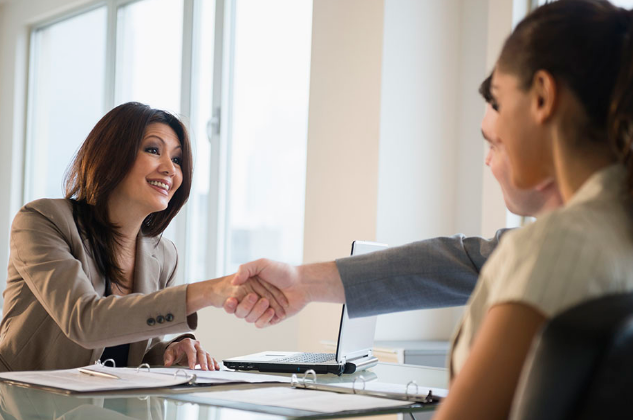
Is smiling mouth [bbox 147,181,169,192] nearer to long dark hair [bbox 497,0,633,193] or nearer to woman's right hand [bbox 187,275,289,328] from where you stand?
woman's right hand [bbox 187,275,289,328]

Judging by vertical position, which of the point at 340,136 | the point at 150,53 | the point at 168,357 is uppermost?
the point at 150,53

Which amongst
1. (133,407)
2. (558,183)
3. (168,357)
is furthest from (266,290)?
(558,183)

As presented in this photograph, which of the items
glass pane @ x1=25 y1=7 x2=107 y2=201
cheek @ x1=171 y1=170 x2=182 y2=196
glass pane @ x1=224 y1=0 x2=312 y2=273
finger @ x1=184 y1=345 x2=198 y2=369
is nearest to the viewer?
finger @ x1=184 y1=345 x2=198 y2=369

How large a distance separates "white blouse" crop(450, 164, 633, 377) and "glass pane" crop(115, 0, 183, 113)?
4199 mm

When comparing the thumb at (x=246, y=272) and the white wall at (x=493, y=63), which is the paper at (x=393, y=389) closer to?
the thumb at (x=246, y=272)

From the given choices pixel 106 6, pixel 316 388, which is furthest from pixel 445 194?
pixel 106 6

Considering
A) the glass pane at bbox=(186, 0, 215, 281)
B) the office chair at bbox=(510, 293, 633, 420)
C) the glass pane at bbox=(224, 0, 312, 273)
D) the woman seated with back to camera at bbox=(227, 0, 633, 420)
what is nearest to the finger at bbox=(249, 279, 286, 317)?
the woman seated with back to camera at bbox=(227, 0, 633, 420)

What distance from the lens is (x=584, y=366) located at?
18.8 inches

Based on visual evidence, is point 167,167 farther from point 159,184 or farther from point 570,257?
point 570,257

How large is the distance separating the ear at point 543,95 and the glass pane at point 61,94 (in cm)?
510

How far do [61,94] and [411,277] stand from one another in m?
5.08

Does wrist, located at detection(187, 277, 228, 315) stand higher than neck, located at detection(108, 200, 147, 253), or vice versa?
neck, located at detection(108, 200, 147, 253)

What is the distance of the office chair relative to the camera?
47 centimetres

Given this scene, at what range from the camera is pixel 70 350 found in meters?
1.83
